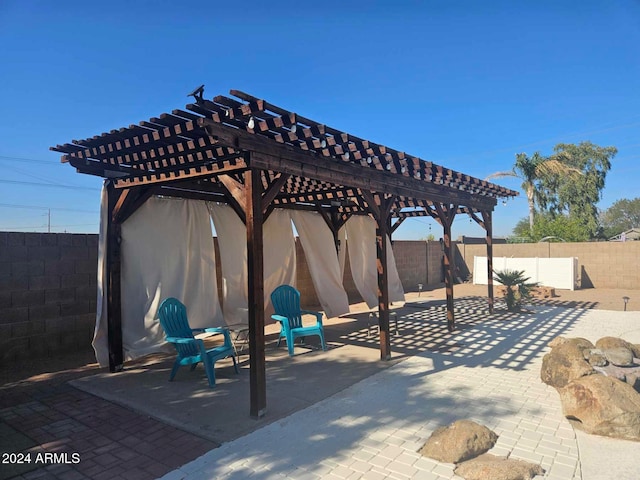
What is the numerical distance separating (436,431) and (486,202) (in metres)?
6.13

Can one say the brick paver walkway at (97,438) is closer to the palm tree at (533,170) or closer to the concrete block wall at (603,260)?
the concrete block wall at (603,260)

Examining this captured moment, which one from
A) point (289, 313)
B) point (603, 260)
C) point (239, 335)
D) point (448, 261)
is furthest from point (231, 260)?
point (603, 260)

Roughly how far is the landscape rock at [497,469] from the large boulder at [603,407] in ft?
2.83

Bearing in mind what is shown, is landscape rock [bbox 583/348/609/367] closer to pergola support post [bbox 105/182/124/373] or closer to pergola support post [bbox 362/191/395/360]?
pergola support post [bbox 362/191/395/360]

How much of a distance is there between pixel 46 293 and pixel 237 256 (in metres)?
2.44

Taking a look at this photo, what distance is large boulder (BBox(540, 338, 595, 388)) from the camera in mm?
3482

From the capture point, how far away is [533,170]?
1978cm

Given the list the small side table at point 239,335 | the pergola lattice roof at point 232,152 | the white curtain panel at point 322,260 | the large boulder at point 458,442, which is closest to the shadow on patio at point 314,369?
the small side table at point 239,335

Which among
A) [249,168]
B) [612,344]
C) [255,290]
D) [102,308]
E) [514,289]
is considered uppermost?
Answer: [249,168]

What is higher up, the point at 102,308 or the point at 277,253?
the point at 277,253

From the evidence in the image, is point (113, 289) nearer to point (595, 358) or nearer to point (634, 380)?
point (595, 358)

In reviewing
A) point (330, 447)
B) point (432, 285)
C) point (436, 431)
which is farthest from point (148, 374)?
point (432, 285)

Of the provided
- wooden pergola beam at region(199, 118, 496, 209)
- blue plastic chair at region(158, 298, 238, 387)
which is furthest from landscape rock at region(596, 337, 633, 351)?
blue plastic chair at region(158, 298, 238, 387)

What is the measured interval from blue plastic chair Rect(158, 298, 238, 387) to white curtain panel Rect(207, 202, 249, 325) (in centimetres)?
139
